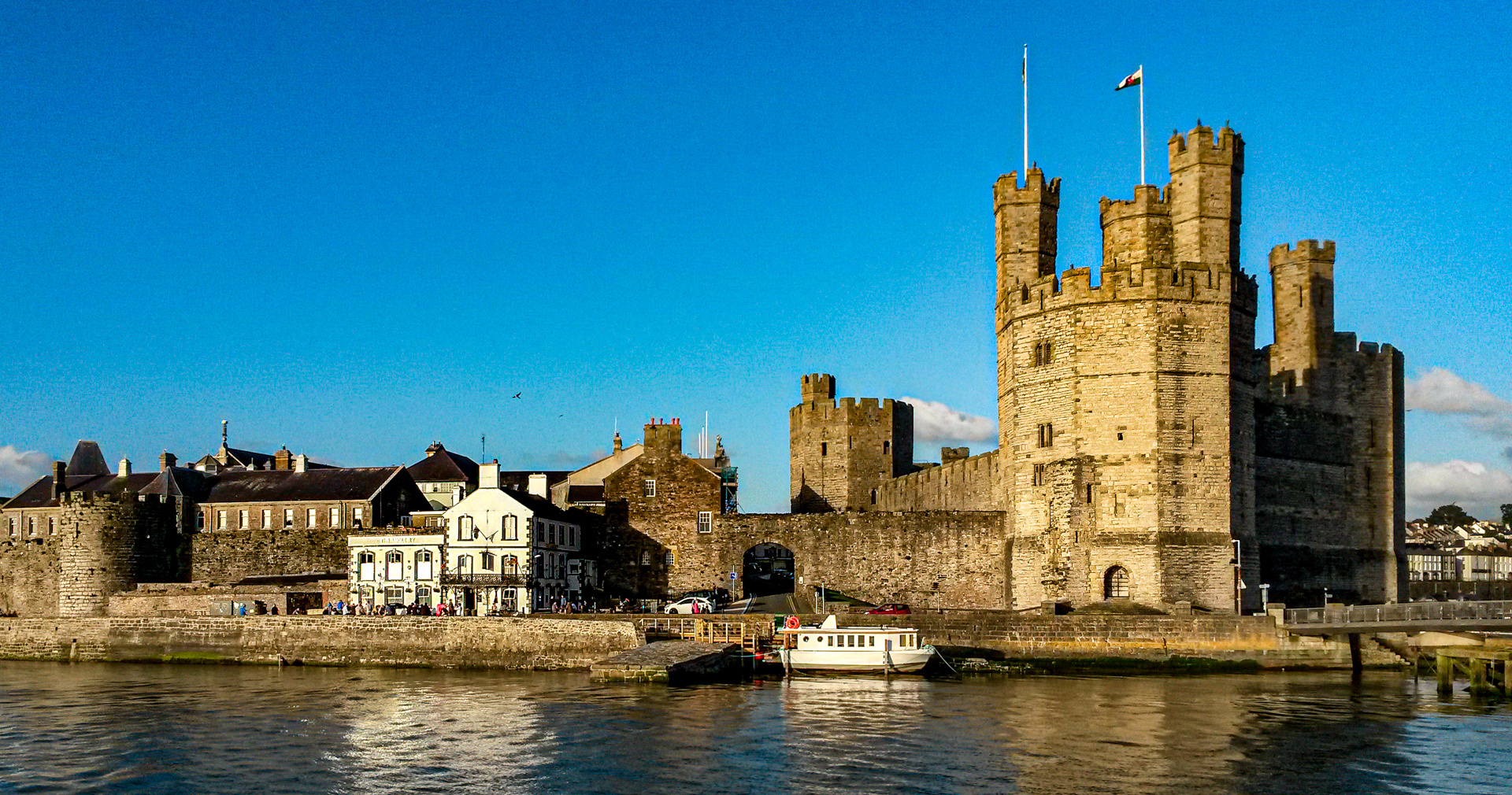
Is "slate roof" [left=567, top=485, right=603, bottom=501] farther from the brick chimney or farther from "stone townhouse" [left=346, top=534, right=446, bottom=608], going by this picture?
"stone townhouse" [left=346, top=534, right=446, bottom=608]

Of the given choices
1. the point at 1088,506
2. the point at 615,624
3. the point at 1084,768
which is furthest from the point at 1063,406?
the point at 1084,768

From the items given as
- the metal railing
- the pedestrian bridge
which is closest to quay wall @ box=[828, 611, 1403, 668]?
the pedestrian bridge

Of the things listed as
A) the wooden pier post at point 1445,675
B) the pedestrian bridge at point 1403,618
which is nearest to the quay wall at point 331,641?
the pedestrian bridge at point 1403,618

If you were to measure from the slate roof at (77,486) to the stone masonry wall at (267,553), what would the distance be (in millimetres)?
4973

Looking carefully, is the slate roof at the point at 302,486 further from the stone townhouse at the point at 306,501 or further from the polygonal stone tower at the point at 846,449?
the polygonal stone tower at the point at 846,449

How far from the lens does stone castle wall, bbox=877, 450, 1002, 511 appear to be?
5231 centimetres

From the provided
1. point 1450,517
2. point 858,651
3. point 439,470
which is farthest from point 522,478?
point 1450,517

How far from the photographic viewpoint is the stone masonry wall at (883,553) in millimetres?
50031

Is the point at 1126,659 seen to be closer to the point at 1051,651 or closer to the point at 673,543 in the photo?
the point at 1051,651

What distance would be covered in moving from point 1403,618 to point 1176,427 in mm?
8168

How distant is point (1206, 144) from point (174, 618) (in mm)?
36390

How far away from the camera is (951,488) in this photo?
57.2 m

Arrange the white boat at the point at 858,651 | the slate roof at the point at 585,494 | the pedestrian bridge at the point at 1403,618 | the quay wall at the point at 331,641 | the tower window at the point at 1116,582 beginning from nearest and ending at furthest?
the pedestrian bridge at the point at 1403,618
the white boat at the point at 858,651
the quay wall at the point at 331,641
the tower window at the point at 1116,582
the slate roof at the point at 585,494

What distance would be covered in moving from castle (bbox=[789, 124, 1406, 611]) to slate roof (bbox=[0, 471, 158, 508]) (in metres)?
33.6
